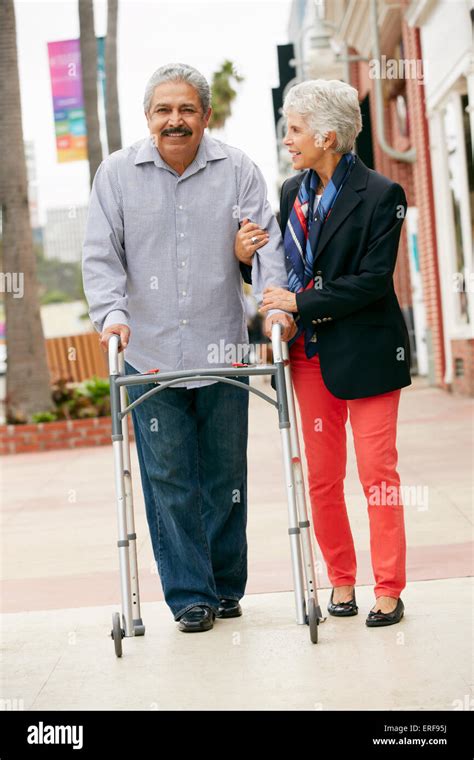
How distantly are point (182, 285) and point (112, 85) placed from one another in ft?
46.4

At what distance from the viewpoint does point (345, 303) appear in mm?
4816

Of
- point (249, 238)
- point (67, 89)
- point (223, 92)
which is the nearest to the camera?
point (249, 238)

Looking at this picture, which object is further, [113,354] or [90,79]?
[90,79]

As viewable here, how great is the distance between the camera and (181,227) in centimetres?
505

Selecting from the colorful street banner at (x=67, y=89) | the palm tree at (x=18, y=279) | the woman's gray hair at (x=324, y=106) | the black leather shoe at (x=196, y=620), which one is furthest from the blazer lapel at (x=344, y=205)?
the colorful street banner at (x=67, y=89)

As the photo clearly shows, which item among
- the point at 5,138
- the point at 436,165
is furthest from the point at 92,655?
the point at 436,165

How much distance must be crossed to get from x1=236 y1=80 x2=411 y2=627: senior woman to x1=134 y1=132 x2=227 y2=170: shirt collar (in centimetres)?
31

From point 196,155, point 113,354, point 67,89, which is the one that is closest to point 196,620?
point 113,354

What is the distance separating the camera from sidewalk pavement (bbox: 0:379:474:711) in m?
4.19

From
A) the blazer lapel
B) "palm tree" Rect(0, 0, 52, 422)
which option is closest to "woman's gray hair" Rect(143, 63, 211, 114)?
the blazer lapel

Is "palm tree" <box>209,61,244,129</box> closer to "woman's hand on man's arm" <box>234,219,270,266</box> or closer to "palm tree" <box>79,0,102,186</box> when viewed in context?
"palm tree" <box>79,0,102,186</box>

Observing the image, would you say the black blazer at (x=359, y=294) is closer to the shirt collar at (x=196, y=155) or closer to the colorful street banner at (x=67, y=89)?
the shirt collar at (x=196, y=155)

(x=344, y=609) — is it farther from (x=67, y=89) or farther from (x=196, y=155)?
(x=67, y=89)

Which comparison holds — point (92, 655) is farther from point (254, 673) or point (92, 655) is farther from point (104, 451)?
point (104, 451)
